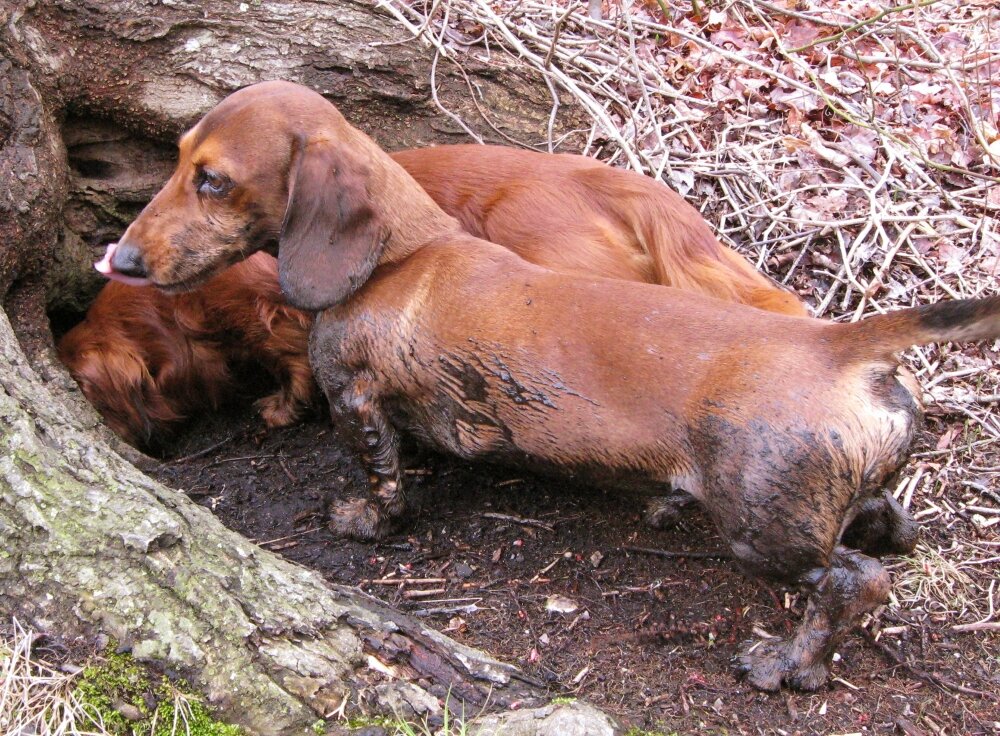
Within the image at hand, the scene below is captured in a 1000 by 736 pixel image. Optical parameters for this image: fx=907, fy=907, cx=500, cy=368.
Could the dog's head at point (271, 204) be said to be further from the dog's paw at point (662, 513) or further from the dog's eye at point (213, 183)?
the dog's paw at point (662, 513)

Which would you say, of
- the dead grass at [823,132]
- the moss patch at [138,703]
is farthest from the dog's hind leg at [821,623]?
the moss patch at [138,703]

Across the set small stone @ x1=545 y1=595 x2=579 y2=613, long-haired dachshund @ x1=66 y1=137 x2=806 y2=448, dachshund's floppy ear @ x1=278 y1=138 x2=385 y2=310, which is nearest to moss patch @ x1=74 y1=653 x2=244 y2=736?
small stone @ x1=545 y1=595 x2=579 y2=613

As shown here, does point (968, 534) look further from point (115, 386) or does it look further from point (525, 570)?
Answer: point (115, 386)

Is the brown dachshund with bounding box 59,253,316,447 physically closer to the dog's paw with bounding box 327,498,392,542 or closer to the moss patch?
the dog's paw with bounding box 327,498,392,542

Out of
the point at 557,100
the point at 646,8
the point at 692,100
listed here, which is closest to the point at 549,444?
the point at 557,100

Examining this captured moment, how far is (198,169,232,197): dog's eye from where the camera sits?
3.29 m

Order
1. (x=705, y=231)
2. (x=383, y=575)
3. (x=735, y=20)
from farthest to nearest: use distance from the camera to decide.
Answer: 1. (x=735, y=20)
2. (x=705, y=231)
3. (x=383, y=575)

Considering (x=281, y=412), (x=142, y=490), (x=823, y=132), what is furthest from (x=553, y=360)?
(x=823, y=132)

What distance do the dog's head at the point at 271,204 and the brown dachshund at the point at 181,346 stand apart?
36.3 inches

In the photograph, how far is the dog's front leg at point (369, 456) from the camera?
342cm

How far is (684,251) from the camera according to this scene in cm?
Result: 368

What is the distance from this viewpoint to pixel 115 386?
430 cm

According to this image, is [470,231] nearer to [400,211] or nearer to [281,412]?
[400,211]

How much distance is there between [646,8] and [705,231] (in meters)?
2.96
